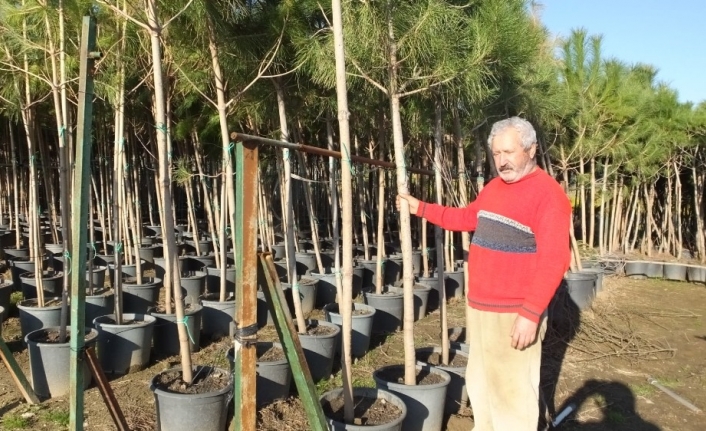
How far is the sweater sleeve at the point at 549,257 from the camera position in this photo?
79.0 inches

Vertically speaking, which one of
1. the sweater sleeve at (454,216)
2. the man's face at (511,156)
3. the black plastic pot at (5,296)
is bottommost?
the black plastic pot at (5,296)

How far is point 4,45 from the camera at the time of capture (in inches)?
175

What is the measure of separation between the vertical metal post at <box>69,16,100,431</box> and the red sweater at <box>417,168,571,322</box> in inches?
59.1

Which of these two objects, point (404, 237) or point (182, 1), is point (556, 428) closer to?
point (404, 237)

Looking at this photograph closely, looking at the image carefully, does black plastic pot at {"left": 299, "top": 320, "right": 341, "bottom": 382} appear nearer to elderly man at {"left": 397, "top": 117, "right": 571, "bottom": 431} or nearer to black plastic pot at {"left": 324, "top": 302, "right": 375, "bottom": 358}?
black plastic pot at {"left": 324, "top": 302, "right": 375, "bottom": 358}

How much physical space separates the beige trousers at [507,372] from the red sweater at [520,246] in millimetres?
72

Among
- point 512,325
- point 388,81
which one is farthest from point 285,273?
point 512,325

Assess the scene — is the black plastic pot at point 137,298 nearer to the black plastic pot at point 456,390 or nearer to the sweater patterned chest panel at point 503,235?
the black plastic pot at point 456,390

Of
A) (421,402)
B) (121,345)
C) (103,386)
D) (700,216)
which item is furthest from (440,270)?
(700,216)

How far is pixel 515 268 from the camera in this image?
218cm

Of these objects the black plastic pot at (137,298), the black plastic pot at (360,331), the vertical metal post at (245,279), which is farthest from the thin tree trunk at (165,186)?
the black plastic pot at (137,298)

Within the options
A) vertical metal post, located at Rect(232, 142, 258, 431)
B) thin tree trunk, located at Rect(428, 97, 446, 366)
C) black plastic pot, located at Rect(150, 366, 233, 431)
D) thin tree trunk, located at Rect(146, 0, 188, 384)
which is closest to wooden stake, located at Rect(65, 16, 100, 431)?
vertical metal post, located at Rect(232, 142, 258, 431)

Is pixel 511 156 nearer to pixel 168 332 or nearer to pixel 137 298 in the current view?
pixel 168 332

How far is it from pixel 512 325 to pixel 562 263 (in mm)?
352
